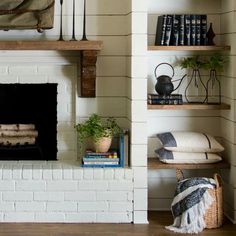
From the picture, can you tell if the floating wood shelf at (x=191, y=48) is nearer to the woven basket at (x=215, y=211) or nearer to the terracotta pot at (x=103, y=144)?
the terracotta pot at (x=103, y=144)

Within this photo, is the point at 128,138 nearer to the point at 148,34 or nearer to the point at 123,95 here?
the point at 123,95

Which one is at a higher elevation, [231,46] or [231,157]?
[231,46]

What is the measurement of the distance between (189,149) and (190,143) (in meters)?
0.05

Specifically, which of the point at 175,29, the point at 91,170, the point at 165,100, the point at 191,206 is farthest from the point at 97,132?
the point at 175,29

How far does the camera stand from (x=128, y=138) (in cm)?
378

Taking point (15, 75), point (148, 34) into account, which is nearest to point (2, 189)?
point (15, 75)

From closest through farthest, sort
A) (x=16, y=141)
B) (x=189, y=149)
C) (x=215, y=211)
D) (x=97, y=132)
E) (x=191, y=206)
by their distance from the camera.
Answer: (x=191, y=206) < (x=215, y=211) < (x=97, y=132) < (x=189, y=149) < (x=16, y=141)

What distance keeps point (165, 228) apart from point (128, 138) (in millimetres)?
704

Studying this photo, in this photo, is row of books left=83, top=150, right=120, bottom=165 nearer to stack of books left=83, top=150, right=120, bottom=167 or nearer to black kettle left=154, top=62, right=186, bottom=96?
stack of books left=83, top=150, right=120, bottom=167

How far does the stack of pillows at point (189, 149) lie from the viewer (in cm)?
381

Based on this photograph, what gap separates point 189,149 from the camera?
3.82m

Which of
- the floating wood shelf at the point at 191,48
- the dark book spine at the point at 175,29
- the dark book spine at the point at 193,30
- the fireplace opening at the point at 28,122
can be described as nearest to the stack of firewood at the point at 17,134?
the fireplace opening at the point at 28,122

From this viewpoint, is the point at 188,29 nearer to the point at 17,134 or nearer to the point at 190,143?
the point at 190,143

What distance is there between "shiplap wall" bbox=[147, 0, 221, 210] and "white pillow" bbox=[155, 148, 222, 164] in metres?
0.26
